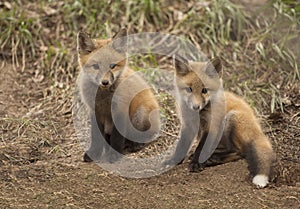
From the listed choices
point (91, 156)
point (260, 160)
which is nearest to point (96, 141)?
point (91, 156)

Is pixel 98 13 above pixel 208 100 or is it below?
above

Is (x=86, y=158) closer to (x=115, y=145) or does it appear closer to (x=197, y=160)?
(x=115, y=145)

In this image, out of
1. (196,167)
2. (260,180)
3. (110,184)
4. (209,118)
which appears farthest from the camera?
(209,118)

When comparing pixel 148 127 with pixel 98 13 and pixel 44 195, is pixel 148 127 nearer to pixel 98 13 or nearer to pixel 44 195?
pixel 44 195

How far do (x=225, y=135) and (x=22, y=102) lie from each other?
9.26 feet

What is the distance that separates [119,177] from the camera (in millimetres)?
4914

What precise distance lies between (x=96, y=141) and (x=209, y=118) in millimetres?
1181

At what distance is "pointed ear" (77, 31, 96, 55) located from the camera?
5180 mm

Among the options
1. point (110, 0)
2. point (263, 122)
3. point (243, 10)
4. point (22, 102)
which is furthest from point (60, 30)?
point (263, 122)

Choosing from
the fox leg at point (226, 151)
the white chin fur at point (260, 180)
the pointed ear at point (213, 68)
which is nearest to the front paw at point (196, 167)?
the fox leg at point (226, 151)

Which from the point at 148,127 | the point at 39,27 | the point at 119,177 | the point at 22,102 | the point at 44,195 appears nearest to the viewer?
the point at 44,195

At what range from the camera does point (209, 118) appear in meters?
5.11

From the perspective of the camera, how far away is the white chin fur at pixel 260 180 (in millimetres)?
4603

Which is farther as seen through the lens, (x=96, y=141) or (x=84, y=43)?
(x=96, y=141)
